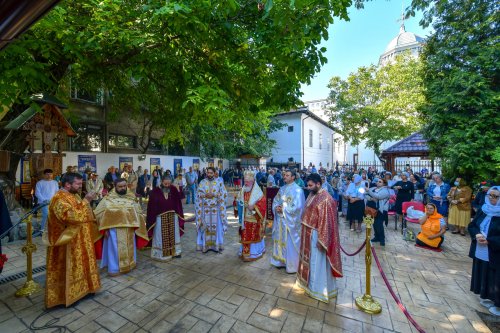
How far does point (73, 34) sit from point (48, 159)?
→ 362 cm

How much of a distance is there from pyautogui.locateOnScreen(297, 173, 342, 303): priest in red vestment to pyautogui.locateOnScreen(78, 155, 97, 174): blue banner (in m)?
12.2

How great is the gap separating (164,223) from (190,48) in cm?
449

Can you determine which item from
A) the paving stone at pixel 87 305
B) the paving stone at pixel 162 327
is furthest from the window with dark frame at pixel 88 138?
the paving stone at pixel 162 327

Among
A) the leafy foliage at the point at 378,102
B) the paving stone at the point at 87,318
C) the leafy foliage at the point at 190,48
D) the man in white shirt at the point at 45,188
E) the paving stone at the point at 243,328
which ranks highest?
the leafy foliage at the point at 378,102

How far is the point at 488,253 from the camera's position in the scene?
13.1 feet

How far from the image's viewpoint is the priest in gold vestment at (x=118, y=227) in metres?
5.02

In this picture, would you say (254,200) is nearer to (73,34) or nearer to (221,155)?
(73,34)

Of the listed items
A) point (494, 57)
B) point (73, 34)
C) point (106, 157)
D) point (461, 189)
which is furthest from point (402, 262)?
point (106, 157)

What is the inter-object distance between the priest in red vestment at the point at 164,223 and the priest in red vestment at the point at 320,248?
328 centimetres

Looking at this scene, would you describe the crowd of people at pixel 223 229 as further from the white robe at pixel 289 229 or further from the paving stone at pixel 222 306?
the paving stone at pixel 222 306

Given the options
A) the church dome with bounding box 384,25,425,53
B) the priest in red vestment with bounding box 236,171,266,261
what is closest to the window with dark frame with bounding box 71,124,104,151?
the priest in red vestment with bounding box 236,171,266,261

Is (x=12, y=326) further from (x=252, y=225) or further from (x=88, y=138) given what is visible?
(x=88, y=138)

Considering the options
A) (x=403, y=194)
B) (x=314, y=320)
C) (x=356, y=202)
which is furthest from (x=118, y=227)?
(x=403, y=194)

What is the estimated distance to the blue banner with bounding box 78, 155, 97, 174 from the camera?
12.7 metres
